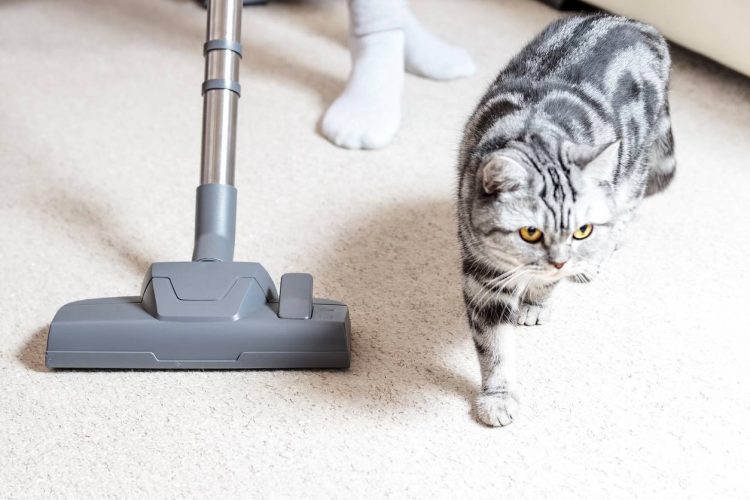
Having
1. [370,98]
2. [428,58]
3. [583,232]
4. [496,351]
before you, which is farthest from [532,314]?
[428,58]

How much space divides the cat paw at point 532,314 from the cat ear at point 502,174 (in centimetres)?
34

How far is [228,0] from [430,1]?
1368mm

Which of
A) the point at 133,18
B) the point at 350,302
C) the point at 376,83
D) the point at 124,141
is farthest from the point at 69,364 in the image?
the point at 133,18

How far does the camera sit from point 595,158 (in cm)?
110

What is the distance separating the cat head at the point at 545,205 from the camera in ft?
3.62

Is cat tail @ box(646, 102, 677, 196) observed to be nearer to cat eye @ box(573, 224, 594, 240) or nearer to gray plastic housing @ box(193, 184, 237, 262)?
cat eye @ box(573, 224, 594, 240)

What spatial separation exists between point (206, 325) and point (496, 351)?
1.44 feet

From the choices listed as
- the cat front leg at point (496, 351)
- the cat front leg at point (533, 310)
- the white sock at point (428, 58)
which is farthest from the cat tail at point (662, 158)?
the white sock at point (428, 58)

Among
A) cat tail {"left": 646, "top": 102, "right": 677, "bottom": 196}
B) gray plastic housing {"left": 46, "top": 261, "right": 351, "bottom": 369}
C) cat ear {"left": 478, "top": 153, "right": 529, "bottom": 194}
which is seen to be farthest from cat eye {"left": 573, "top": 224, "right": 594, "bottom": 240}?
cat tail {"left": 646, "top": 102, "right": 677, "bottom": 196}

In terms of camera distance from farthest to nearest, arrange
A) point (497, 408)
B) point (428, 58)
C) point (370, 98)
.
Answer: point (428, 58)
point (370, 98)
point (497, 408)

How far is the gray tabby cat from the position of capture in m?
1.11

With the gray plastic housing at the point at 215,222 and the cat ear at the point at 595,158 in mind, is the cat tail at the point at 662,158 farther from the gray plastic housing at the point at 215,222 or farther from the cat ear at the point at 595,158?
the gray plastic housing at the point at 215,222

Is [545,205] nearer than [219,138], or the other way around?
[545,205]

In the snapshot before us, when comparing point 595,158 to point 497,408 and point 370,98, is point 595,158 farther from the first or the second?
point 370,98
